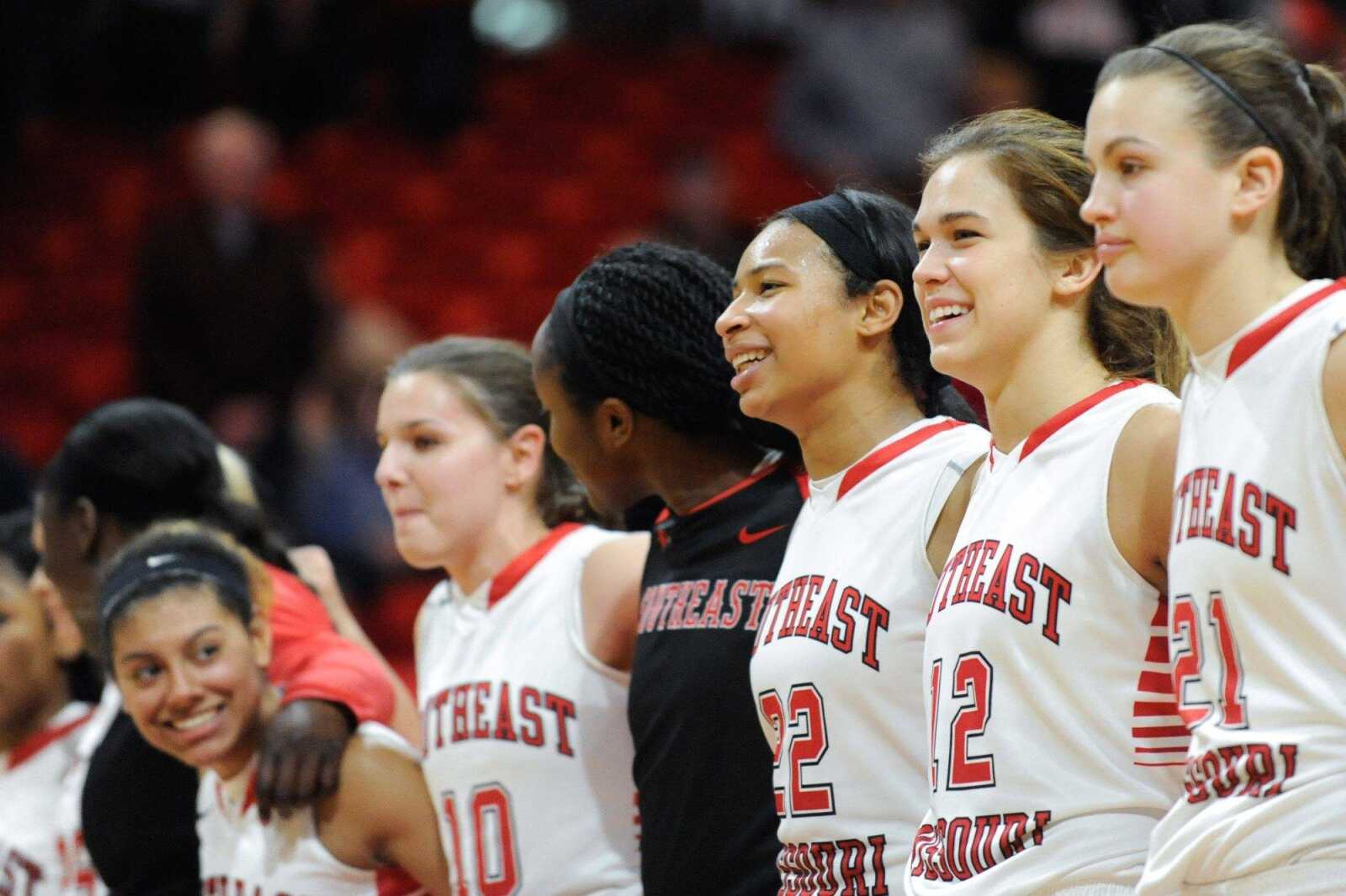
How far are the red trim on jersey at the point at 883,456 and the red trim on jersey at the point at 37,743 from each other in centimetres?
291

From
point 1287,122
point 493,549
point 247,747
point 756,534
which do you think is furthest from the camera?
point 247,747

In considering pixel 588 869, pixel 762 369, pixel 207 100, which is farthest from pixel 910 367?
pixel 207 100

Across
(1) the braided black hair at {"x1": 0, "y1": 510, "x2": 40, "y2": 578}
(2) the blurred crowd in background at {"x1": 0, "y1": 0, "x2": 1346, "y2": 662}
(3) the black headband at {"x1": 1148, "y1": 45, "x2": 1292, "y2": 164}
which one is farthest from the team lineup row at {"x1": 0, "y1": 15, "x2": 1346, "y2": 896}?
(2) the blurred crowd in background at {"x1": 0, "y1": 0, "x2": 1346, "y2": 662}

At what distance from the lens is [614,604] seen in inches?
153

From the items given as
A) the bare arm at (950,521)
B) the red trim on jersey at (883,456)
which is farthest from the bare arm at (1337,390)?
the red trim on jersey at (883,456)

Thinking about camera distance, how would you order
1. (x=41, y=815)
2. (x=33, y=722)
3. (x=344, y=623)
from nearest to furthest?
(x=344, y=623) → (x=41, y=815) → (x=33, y=722)

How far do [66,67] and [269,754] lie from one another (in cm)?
712

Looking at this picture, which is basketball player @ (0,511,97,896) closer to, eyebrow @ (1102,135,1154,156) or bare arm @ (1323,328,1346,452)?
eyebrow @ (1102,135,1154,156)

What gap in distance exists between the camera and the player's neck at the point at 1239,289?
2.42m

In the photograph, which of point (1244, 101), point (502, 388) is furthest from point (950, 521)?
point (502, 388)

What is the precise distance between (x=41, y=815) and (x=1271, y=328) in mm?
3925

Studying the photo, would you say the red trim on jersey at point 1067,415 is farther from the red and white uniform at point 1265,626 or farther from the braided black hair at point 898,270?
the braided black hair at point 898,270

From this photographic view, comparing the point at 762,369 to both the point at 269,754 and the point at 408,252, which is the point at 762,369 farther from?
the point at 408,252

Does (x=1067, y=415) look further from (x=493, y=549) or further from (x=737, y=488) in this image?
(x=493, y=549)
